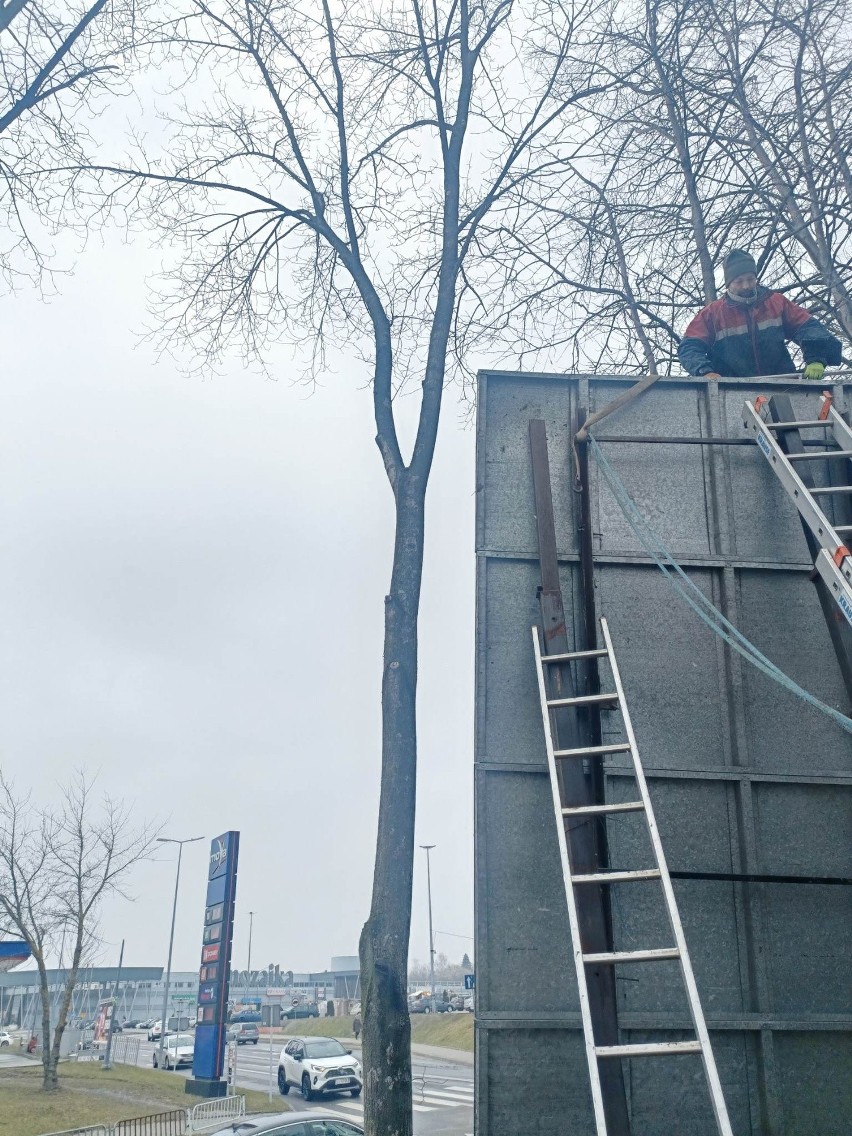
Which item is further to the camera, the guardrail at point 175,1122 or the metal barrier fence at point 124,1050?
the metal barrier fence at point 124,1050

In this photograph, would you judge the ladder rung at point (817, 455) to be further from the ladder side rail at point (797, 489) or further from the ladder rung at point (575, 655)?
the ladder rung at point (575, 655)

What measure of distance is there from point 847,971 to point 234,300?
980 centimetres

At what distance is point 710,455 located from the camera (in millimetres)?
6414

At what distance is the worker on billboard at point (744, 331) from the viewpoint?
24.1ft

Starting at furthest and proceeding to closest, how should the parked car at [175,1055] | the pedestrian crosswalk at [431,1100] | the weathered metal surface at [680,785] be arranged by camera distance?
the parked car at [175,1055]
the pedestrian crosswalk at [431,1100]
the weathered metal surface at [680,785]

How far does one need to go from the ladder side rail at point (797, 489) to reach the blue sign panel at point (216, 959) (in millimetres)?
23273

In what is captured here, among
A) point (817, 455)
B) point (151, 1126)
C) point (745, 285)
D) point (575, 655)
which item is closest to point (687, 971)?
point (575, 655)

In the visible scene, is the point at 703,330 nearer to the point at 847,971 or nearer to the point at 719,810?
the point at 719,810

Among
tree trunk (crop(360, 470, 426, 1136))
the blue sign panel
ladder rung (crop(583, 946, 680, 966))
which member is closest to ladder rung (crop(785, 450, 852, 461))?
ladder rung (crop(583, 946, 680, 966))

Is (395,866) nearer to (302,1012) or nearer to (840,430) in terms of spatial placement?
(840,430)

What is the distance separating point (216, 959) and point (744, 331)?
78.2 ft

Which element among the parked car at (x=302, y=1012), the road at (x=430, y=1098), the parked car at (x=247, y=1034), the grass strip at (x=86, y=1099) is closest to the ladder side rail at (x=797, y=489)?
the road at (x=430, y=1098)

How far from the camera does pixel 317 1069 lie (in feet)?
98.0

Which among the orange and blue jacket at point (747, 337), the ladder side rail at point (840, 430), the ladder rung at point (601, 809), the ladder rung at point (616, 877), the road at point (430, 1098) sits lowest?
the road at point (430, 1098)
